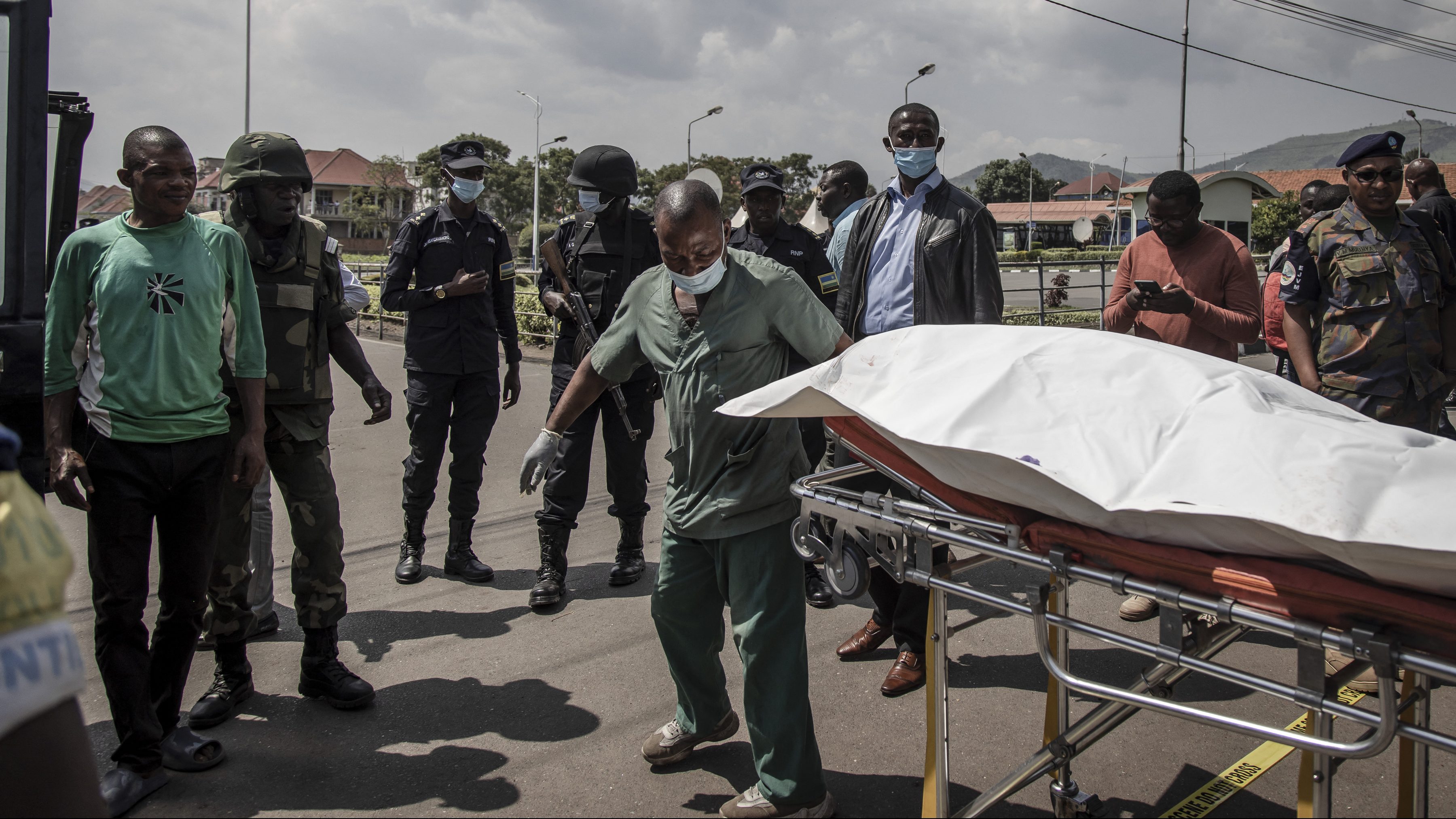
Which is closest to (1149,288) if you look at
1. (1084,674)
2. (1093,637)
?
(1084,674)

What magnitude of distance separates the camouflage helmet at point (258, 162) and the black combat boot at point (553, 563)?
6.60ft

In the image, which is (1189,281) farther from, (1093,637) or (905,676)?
(1093,637)

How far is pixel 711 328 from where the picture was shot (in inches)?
116

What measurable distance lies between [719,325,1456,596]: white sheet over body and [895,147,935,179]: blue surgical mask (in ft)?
6.30

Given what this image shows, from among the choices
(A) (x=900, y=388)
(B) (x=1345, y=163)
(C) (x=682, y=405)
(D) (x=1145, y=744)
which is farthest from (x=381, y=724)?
(B) (x=1345, y=163)

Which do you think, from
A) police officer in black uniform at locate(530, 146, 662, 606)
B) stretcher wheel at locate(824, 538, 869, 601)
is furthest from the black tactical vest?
stretcher wheel at locate(824, 538, 869, 601)

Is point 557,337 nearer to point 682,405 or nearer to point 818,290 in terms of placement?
point 818,290

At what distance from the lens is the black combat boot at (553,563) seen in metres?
4.84

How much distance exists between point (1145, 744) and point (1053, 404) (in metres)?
1.80

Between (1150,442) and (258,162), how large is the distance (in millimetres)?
3356

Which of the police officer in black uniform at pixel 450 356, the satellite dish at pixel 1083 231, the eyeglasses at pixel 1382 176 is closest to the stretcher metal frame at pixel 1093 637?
the eyeglasses at pixel 1382 176

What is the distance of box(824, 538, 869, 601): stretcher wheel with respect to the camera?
264cm

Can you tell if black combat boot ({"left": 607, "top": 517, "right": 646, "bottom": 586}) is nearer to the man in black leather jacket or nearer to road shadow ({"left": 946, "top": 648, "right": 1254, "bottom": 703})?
the man in black leather jacket

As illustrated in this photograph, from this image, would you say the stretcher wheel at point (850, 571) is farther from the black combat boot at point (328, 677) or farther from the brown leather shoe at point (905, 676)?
the black combat boot at point (328, 677)
